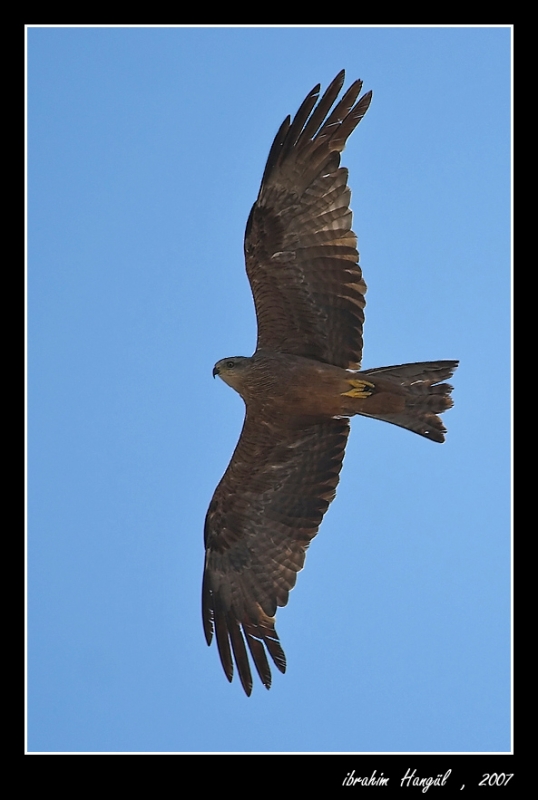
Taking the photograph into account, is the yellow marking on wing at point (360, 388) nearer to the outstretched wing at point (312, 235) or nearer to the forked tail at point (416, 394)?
the forked tail at point (416, 394)

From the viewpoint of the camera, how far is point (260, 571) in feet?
31.3

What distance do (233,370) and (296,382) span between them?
23.8 inches

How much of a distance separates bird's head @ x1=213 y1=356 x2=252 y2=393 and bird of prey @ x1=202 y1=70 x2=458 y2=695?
0.5 inches

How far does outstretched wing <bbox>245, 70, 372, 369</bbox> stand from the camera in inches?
340

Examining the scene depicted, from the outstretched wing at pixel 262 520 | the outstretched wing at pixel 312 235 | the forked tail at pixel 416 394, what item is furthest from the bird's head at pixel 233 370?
the forked tail at pixel 416 394

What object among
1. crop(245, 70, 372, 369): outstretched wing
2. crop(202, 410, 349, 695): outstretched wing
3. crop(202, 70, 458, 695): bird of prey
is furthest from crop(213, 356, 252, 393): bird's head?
crop(245, 70, 372, 369): outstretched wing

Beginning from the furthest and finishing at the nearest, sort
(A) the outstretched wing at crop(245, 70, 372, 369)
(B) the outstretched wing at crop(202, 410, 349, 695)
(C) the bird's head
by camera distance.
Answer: (B) the outstretched wing at crop(202, 410, 349, 695), (C) the bird's head, (A) the outstretched wing at crop(245, 70, 372, 369)

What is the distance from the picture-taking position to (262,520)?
378 inches

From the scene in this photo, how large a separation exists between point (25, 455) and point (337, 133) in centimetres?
385

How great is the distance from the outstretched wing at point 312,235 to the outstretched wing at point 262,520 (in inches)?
37.4

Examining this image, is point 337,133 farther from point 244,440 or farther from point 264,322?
point 244,440

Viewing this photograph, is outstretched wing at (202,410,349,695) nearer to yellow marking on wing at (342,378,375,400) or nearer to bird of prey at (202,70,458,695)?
bird of prey at (202,70,458,695)

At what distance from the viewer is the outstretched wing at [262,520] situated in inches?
365

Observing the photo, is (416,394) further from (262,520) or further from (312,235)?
(262,520)
